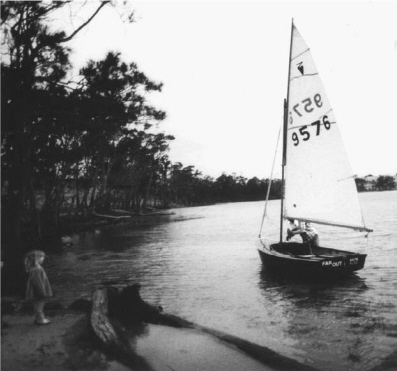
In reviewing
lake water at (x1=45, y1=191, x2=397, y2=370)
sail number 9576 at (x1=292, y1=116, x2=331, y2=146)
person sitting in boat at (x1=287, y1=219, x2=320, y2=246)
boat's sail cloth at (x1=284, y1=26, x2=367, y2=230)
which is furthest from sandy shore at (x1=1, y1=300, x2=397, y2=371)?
Result: sail number 9576 at (x1=292, y1=116, x2=331, y2=146)

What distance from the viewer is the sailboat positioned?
12578mm

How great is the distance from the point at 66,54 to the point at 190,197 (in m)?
110

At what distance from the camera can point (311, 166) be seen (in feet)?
42.8

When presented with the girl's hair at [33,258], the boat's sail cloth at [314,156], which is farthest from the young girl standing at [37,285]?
the boat's sail cloth at [314,156]

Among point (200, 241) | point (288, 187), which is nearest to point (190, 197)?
point (200, 241)

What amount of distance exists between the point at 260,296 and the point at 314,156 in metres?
5.16

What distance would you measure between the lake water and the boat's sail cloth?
8.23ft

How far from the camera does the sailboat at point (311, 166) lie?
12.6 m

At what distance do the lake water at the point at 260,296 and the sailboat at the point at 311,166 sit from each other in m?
1.24

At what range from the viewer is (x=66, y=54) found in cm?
961

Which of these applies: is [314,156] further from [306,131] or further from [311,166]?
[306,131]

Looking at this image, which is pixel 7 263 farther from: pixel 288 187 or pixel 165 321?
pixel 288 187

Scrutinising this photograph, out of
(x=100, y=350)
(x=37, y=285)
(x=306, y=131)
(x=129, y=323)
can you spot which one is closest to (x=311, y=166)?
(x=306, y=131)

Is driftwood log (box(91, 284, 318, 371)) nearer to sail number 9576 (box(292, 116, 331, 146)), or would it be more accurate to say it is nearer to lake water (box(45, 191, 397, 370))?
lake water (box(45, 191, 397, 370))
